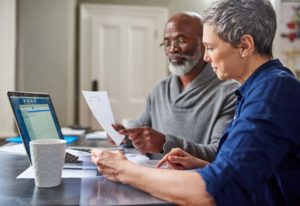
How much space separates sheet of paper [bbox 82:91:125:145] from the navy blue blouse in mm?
586

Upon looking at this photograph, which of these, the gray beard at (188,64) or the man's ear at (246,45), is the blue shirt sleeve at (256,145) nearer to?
the man's ear at (246,45)

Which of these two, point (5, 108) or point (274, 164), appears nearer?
point (274, 164)

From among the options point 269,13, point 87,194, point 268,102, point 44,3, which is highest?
point 44,3

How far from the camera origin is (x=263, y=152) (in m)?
0.69

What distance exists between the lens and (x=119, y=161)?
83cm

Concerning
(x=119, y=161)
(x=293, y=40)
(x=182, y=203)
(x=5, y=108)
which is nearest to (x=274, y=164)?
(x=182, y=203)

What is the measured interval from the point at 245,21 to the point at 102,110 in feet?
2.07

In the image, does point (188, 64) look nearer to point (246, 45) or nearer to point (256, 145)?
point (246, 45)

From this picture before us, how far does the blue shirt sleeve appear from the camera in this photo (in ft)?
2.24

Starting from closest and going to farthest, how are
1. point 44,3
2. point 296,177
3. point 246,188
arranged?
point 246,188 → point 296,177 → point 44,3

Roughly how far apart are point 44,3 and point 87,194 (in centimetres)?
303

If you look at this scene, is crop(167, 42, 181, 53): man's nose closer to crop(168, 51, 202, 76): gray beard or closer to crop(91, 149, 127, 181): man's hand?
crop(168, 51, 202, 76): gray beard

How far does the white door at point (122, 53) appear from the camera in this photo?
380cm

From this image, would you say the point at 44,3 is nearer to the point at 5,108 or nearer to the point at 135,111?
the point at 5,108
